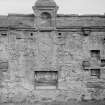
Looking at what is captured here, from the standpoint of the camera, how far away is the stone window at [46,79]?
1523 centimetres

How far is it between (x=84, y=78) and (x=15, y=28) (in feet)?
20.8

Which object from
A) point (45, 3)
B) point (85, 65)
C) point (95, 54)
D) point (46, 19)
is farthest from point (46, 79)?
point (45, 3)

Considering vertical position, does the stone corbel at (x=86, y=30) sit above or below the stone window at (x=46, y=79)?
above

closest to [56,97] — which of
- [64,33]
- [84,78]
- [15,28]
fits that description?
[84,78]

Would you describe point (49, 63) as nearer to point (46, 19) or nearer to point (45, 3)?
point (46, 19)

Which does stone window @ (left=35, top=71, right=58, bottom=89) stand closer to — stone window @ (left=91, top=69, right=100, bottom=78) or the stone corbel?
stone window @ (left=91, top=69, right=100, bottom=78)

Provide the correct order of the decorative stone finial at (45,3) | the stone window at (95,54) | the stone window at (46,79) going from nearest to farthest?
the decorative stone finial at (45,3) < the stone window at (46,79) < the stone window at (95,54)

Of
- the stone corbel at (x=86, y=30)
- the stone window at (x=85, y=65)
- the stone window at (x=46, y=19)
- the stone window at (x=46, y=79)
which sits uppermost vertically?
the stone window at (x=46, y=19)

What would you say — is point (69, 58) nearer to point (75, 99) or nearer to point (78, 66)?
point (78, 66)

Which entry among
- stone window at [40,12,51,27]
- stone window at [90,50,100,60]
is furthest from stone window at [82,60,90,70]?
stone window at [40,12,51,27]

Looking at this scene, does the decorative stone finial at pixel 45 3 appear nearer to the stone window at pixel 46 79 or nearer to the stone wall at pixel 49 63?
the stone wall at pixel 49 63

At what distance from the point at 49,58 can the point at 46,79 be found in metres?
1.61

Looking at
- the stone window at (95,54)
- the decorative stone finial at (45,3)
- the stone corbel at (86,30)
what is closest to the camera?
the decorative stone finial at (45,3)

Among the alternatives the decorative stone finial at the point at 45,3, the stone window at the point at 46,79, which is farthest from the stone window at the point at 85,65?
the decorative stone finial at the point at 45,3
